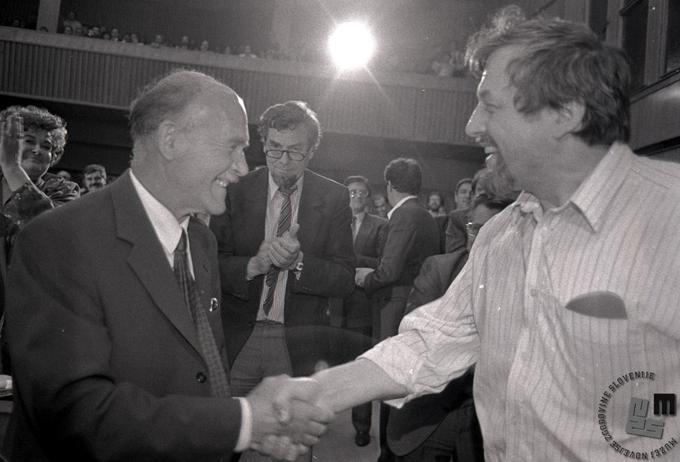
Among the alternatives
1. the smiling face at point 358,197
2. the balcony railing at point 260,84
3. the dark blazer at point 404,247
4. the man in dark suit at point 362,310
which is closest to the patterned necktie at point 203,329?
the man in dark suit at point 362,310

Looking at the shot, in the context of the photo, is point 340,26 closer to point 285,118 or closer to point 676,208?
point 285,118

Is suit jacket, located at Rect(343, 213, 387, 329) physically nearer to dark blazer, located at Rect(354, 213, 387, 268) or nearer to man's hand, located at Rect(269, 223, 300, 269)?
dark blazer, located at Rect(354, 213, 387, 268)

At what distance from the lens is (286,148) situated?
3227mm

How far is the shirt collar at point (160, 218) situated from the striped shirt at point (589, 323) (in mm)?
883

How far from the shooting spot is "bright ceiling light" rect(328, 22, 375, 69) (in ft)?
45.0

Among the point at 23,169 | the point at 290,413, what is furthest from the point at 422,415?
the point at 23,169

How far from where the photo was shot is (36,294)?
1512 mm

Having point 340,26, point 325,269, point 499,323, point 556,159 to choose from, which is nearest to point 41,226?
point 499,323

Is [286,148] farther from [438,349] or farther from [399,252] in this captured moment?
[438,349]

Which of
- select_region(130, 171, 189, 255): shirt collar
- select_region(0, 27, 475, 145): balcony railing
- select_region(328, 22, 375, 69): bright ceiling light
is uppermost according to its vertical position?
select_region(328, 22, 375, 69): bright ceiling light

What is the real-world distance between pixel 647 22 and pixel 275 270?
22.7 feet

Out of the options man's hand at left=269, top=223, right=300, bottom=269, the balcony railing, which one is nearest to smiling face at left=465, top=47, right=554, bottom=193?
man's hand at left=269, top=223, right=300, bottom=269

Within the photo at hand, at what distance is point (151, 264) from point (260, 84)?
11.9 metres

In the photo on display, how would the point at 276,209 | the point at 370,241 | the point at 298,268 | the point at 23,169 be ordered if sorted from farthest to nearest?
the point at 370,241 < the point at 23,169 < the point at 276,209 < the point at 298,268
